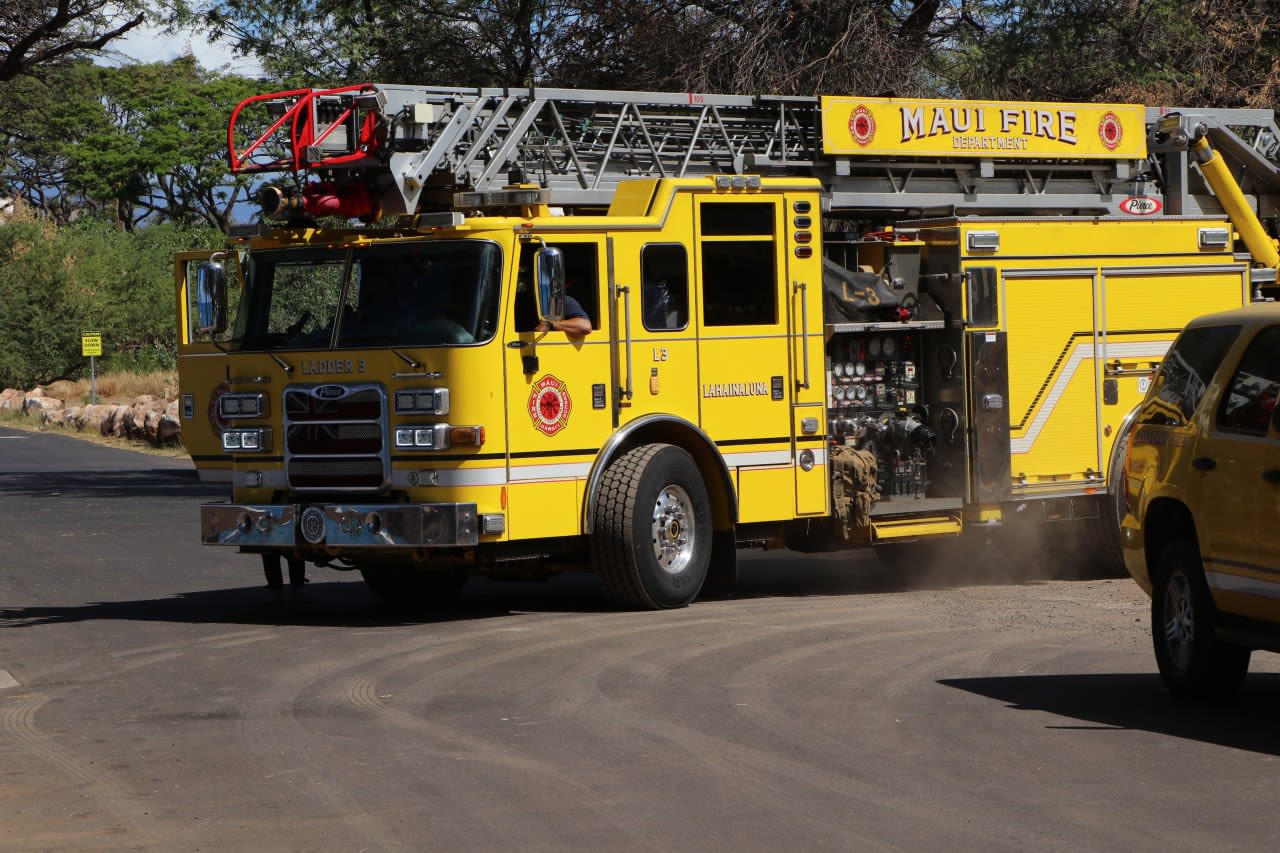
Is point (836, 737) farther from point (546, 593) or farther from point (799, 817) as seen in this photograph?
point (546, 593)

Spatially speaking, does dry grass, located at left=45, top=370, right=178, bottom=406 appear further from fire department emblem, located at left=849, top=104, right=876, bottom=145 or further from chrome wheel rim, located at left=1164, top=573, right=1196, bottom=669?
chrome wheel rim, located at left=1164, top=573, right=1196, bottom=669

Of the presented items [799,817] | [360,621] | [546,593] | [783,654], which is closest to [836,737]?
[799,817]

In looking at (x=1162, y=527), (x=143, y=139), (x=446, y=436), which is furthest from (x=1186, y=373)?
(x=143, y=139)

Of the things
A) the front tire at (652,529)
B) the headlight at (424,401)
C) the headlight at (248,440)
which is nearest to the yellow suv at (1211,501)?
the front tire at (652,529)

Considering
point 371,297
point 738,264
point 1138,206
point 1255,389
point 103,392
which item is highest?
point 1138,206

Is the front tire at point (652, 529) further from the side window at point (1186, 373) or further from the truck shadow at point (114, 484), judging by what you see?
the truck shadow at point (114, 484)

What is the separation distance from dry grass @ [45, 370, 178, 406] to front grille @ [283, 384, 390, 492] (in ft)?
122

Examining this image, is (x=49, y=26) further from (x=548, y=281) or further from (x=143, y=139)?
(x=143, y=139)

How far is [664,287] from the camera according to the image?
13.5m

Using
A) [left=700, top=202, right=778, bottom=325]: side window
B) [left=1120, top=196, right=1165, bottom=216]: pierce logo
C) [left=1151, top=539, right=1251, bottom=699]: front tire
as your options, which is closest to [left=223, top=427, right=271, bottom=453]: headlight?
[left=700, top=202, right=778, bottom=325]: side window

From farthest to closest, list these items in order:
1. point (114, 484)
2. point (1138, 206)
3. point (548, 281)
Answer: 1. point (114, 484)
2. point (1138, 206)
3. point (548, 281)

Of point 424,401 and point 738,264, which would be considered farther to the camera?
point 738,264

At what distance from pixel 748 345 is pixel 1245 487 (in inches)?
213

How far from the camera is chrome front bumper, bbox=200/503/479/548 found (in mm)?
12250
